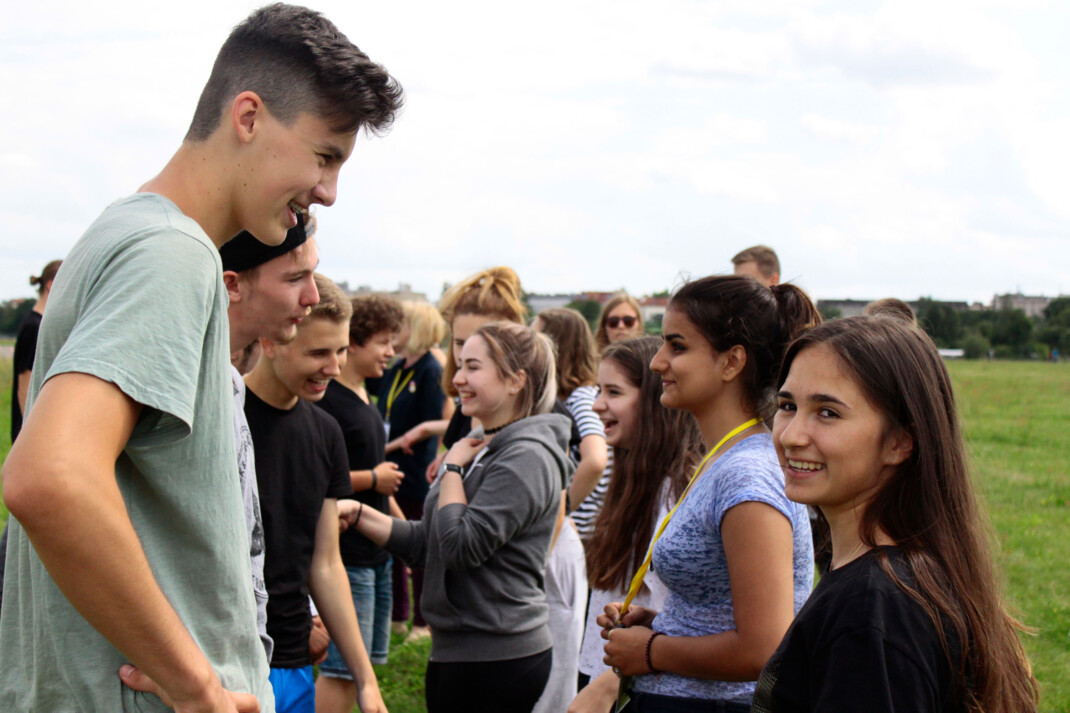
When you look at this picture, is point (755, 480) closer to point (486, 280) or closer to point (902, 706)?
point (902, 706)

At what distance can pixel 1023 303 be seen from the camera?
360ft

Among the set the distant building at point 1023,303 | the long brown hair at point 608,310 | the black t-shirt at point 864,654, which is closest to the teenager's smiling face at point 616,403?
the black t-shirt at point 864,654

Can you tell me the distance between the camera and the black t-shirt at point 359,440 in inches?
185

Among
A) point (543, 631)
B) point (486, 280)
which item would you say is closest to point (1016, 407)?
point (486, 280)

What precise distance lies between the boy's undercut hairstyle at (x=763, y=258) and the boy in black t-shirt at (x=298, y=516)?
4844 millimetres

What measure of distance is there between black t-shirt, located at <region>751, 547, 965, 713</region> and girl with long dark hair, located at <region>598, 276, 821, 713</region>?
61cm

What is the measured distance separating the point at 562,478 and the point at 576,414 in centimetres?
160

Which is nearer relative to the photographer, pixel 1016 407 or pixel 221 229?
pixel 221 229

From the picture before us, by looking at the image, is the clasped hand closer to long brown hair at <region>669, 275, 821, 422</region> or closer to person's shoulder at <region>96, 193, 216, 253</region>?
long brown hair at <region>669, 275, 821, 422</region>

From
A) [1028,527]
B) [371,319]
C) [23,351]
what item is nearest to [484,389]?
[371,319]

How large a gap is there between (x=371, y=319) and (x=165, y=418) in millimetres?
3943

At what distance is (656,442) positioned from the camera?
3475mm

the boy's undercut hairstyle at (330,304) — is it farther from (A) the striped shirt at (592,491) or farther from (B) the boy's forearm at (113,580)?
(B) the boy's forearm at (113,580)

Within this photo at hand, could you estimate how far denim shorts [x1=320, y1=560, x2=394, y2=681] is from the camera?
13.6 feet
